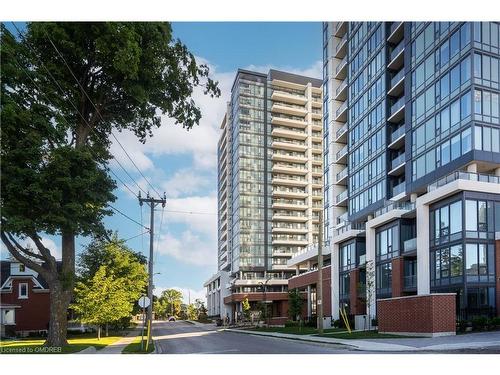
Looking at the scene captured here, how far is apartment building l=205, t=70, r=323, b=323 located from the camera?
76.8m

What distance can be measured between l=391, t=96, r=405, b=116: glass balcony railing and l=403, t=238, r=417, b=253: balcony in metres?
9.86

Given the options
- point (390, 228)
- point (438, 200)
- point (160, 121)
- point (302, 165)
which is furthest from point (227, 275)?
point (160, 121)

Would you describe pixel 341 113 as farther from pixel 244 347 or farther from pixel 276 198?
pixel 244 347

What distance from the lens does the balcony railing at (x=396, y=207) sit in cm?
3338

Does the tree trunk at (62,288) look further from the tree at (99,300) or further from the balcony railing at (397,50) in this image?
the balcony railing at (397,50)

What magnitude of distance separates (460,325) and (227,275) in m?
68.4

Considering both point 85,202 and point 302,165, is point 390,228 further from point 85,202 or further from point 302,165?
point 302,165

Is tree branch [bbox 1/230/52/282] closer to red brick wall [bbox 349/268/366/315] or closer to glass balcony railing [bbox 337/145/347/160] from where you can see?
red brick wall [bbox 349/268/366/315]

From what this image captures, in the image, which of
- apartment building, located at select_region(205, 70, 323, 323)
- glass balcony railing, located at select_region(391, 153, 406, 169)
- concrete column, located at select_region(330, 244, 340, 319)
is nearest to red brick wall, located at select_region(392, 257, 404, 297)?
glass balcony railing, located at select_region(391, 153, 406, 169)

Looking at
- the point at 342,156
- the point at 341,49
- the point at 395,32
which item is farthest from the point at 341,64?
the point at 395,32

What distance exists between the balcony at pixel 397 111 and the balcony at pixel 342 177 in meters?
10.7

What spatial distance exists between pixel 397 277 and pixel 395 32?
17.2m

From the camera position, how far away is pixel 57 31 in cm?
1772

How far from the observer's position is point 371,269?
119 feet
